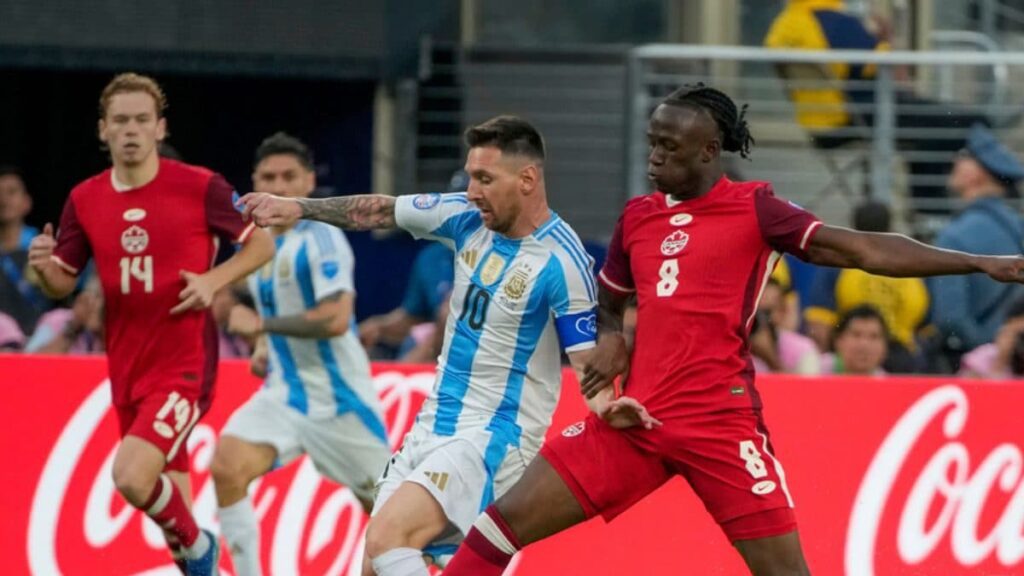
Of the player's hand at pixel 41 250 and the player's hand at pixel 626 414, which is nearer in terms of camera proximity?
the player's hand at pixel 626 414

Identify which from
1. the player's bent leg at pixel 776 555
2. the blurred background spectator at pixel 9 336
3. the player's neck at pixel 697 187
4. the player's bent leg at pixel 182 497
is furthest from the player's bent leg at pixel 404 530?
the blurred background spectator at pixel 9 336

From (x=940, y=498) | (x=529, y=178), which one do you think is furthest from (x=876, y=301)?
(x=529, y=178)

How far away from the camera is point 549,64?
14320mm

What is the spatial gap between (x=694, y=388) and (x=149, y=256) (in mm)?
3020

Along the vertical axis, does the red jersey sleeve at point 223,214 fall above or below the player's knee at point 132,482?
above

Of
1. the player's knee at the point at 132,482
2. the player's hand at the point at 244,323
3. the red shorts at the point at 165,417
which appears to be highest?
the player's hand at the point at 244,323

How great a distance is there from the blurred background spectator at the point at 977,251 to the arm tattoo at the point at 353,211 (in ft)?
16.1

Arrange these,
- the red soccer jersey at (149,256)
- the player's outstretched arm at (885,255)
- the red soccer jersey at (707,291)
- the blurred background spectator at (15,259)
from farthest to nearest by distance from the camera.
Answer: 1. the blurred background spectator at (15,259)
2. the red soccer jersey at (149,256)
3. the red soccer jersey at (707,291)
4. the player's outstretched arm at (885,255)

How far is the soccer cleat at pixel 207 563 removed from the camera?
32.0 ft

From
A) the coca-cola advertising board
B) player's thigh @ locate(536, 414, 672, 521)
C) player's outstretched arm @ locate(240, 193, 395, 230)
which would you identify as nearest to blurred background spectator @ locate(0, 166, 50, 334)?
the coca-cola advertising board

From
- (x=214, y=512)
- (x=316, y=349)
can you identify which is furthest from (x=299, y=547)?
(x=316, y=349)

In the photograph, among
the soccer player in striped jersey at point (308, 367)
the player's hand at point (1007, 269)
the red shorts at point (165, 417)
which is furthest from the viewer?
the soccer player in striped jersey at point (308, 367)

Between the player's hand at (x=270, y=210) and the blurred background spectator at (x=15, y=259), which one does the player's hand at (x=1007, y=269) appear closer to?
the player's hand at (x=270, y=210)

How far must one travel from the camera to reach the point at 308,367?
1059 cm
